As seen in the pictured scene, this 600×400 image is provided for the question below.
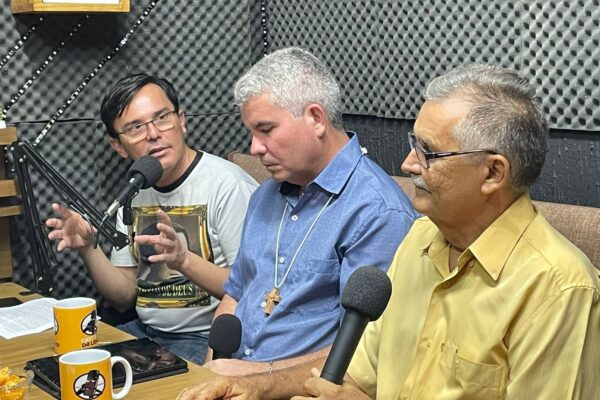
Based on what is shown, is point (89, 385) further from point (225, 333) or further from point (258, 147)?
point (258, 147)

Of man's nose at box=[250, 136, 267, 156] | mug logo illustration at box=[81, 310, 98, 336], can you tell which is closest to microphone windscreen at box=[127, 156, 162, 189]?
man's nose at box=[250, 136, 267, 156]

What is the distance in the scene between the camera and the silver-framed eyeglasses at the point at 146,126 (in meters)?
3.08

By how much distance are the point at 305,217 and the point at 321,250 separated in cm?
13

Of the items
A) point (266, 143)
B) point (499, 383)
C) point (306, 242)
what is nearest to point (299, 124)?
point (266, 143)

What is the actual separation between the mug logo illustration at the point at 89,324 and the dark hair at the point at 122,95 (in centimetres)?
116

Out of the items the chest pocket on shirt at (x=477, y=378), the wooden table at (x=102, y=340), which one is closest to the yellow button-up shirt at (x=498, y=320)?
the chest pocket on shirt at (x=477, y=378)

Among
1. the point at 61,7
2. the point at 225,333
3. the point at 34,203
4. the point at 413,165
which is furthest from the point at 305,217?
the point at 61,7

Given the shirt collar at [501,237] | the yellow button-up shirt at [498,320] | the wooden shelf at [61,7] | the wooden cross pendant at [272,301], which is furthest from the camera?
the wooden shelf at [61,7]

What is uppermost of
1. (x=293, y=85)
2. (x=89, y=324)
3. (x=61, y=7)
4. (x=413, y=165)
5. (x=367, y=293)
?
(x=61, y=7)

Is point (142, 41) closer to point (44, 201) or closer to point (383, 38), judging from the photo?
point (44, 201)

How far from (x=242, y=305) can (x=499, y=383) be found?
982 millimetres

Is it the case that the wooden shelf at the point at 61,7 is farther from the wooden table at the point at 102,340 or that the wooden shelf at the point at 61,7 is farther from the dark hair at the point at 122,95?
the wooden table at the point at 102,340

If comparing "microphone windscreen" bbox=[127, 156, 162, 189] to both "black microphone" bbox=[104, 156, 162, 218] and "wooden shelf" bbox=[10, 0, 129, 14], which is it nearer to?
"black microphone" bbox=[104, 156, 162, 218]

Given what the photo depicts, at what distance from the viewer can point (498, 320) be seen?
169 cm
